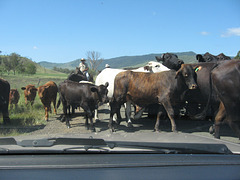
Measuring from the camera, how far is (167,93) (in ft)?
26.5

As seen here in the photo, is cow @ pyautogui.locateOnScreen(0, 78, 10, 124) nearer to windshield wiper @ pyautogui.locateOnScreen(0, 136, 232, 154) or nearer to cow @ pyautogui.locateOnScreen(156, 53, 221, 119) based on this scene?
cow @ pyautogui.locateOnScreen(156, 53, 221, 119)

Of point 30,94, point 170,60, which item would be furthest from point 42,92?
point 170,60

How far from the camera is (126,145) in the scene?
232cm

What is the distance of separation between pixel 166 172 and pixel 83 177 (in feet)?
1.85

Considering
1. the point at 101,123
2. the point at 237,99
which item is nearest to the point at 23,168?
the point at 237,99

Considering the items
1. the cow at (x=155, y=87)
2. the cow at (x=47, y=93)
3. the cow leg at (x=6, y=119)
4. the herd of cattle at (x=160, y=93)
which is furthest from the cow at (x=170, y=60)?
the cow leg at (x=6, y=119)

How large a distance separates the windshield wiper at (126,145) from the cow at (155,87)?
5209 mm

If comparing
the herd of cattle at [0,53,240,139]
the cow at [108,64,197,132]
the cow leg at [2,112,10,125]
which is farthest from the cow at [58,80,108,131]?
the cow leg at [2,112,10,125]

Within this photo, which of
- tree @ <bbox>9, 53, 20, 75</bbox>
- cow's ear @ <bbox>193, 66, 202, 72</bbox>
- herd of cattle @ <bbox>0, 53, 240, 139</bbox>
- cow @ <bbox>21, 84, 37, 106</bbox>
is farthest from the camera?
tree @ <bbox>9, 53, 20, 75</bbox>

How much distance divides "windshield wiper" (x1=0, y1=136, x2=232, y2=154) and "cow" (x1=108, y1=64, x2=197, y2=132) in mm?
5209

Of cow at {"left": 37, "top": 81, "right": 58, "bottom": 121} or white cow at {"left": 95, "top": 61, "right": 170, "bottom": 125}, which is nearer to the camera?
white cow at {"left": 95, "top": 61, "right": 170, "bottom": 125}

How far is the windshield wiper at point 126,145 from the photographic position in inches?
88.7

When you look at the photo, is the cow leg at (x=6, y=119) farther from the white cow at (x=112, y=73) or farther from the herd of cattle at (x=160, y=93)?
the white cow at (x=112, y=73)

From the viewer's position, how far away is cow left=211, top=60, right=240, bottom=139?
586cm
